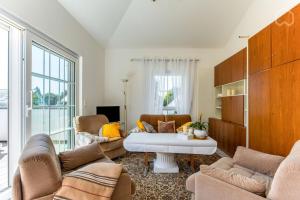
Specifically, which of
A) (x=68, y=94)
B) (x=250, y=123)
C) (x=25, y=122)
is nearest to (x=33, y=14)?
(x=25, y=122)

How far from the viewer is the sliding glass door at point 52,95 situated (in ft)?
8.64

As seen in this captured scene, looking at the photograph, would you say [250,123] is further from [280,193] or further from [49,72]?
[49,72]

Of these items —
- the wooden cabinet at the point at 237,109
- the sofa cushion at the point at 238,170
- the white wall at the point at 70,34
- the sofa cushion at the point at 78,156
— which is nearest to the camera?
the sofa cushion at the point at 238,170

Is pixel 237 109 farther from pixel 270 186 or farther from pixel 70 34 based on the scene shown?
pixel 70 34

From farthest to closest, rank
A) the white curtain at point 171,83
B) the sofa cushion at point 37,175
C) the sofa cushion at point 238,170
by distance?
the white curtain at point 171,83, the sofa cushion at point 238,170, the sofa cushion at point 37,175

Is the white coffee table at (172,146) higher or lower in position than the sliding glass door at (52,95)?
lower

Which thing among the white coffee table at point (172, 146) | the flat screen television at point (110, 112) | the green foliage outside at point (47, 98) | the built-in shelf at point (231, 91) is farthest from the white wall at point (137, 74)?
the white coffee table at point (172, 146)

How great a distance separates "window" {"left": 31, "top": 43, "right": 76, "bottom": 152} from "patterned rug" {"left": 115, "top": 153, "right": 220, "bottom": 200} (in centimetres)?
125

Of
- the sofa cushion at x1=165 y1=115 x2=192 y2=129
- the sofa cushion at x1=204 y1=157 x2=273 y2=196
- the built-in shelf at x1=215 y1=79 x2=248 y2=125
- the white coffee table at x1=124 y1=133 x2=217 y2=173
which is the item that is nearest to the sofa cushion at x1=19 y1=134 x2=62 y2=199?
the sofa cushion at x1=204 y1=157 x2=273 y2=196

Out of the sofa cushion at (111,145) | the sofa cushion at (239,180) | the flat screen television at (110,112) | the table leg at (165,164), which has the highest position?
the flat screen television at (110,112)

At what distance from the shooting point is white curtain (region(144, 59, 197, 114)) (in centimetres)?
531

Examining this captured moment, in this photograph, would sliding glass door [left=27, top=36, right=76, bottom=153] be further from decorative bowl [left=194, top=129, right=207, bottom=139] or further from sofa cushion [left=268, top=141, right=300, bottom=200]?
sofa cushion [left=268, top=141, right=300, bottom=200]

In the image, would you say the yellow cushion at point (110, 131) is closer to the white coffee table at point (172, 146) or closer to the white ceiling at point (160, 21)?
the white coffee table at point (172, 146)

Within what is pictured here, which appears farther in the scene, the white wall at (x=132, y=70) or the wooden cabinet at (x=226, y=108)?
the white wall at (x=132, y=70)
